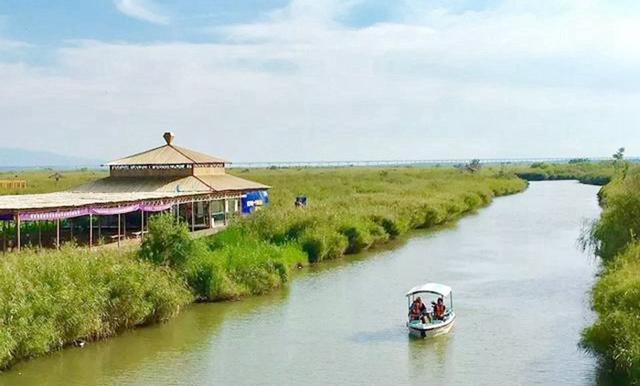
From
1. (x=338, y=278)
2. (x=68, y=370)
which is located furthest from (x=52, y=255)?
(x=338, y=278)

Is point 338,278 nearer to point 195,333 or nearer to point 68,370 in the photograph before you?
point 195,333

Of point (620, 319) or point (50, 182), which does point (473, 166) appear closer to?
point (50, 182)

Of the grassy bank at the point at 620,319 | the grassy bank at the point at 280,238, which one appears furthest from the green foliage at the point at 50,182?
the grassy bank at the point at 620,319

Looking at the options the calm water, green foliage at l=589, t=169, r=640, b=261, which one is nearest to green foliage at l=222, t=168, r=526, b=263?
the calm water

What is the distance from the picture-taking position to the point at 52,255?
22203 millimetres

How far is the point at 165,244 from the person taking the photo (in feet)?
84.5

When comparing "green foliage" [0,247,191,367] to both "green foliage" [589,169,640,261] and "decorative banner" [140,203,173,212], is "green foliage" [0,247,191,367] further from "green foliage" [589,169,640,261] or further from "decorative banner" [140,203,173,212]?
"green foliage" [589,169,640,261]

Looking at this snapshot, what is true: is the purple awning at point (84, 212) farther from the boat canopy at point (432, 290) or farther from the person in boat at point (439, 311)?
the person in boat at point (439, 311)

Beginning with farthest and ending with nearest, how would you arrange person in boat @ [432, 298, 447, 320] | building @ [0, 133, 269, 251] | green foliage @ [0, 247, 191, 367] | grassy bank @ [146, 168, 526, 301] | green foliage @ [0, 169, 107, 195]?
green foliage @ [0, 169, 107, 195], building @ [0, 133, 269, 251], grassy bank @ [146, 168, 526, 301], person in boat @ [432, 298, 447, 320], green foliage @ [0, 247, 191, 367]

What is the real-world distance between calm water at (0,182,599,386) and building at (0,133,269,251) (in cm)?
752

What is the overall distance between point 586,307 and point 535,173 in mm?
119123

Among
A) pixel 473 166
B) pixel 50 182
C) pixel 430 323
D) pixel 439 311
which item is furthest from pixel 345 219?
pixel 473 166

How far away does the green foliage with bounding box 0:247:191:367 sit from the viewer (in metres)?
18.9

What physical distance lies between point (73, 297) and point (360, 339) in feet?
26.5
